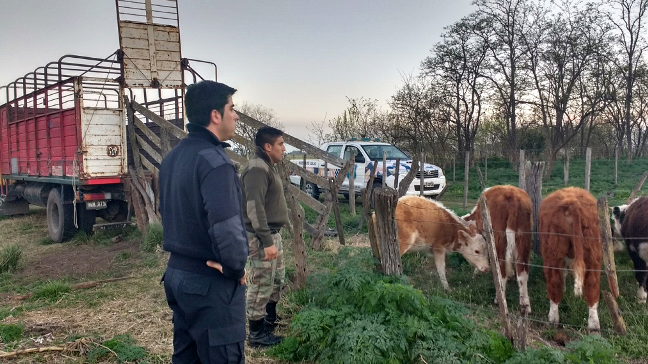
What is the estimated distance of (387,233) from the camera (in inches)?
169

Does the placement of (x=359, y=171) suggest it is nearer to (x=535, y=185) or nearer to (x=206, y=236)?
(x=535, y=185)

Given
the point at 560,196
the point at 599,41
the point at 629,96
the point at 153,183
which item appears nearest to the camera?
the point at 560,196

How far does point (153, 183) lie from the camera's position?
891cm

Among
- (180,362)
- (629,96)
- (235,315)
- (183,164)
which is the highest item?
(629,96)

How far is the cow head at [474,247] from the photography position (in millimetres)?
6027

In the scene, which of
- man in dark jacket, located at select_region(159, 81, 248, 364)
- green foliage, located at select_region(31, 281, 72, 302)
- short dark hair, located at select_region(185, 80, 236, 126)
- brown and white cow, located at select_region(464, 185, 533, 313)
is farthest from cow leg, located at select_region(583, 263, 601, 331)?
green foliage, located at select_region(31, 281, 72, 302)

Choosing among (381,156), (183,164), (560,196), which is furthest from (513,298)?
(381,156)

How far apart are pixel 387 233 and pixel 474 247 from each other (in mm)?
2263

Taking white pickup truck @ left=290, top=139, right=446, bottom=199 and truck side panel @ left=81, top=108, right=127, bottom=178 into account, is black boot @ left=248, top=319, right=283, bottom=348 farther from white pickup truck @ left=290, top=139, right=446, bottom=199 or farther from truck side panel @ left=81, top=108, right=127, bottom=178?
white pickup truck @ left=290, top=139, right=446, bottom=199

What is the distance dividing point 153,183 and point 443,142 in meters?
16.4

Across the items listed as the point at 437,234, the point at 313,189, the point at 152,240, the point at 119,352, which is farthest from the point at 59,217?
the point at 313,189

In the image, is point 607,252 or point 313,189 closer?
point 607,252

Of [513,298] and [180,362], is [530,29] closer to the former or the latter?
[513,298]

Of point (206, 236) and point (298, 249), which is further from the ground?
point (206, 236)
